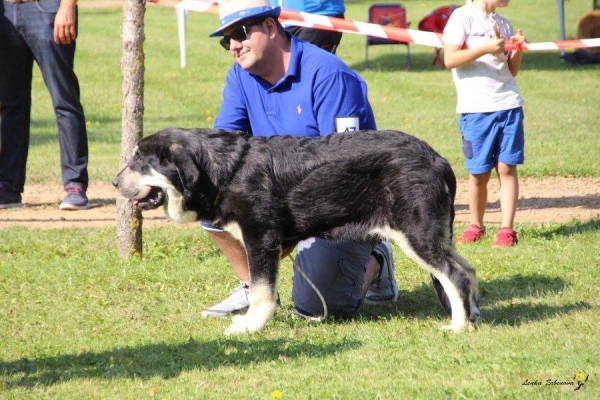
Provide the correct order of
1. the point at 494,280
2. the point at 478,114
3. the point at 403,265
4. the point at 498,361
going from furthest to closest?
the point at 478,114
the point at 403,265
the point at 494,280
the point at 498,361

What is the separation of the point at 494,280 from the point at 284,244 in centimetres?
184

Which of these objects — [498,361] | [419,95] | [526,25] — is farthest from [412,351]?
[526,25]

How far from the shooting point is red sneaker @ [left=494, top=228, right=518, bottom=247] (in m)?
7.66

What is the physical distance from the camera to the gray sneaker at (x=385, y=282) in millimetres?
6324

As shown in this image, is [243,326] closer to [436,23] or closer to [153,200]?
[153,200]

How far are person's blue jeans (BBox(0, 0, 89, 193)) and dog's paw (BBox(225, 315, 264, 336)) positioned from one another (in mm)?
4132

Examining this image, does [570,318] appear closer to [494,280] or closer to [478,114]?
[494,280]

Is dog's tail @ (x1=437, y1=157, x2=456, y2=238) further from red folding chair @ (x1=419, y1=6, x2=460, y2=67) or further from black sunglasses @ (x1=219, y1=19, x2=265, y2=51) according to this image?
red folding chair @ (x1=419, y1=6, x2=460, y2=67)

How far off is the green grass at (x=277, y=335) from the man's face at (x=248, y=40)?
1.57m

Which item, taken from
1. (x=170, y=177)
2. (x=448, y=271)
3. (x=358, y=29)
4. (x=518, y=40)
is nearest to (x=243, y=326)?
(x=170, y=177)

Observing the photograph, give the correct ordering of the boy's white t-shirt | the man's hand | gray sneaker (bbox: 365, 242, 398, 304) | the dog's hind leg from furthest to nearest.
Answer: the man's hand
the boy's white t-shirt
gray sneaker (bbox: 365, 242, 398, 304)
the dog's hind leg

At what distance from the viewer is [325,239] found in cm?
566

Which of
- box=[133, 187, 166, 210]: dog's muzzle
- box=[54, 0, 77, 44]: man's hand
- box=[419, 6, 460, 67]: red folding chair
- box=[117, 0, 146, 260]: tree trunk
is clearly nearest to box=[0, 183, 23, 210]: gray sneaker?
box=[54, 0, 77, 44]: man's hand

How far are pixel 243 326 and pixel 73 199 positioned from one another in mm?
4305
